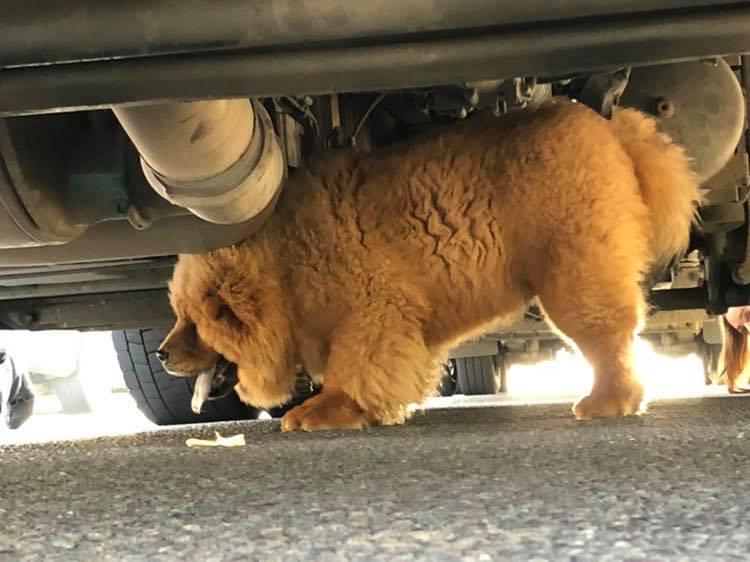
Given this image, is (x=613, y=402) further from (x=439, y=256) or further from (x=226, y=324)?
(x=226, y=324)

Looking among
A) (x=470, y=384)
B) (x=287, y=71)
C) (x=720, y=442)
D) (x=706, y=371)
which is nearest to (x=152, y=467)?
(x=287, y=71)

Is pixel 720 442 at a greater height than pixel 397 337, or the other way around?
pixel 397 337

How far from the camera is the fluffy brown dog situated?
7.19 ft

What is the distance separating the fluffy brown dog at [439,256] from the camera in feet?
7.19

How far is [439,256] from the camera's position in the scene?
2.36 meters

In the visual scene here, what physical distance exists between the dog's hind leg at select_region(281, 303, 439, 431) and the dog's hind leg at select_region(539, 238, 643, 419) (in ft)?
1.45

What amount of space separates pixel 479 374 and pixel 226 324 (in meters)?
2.93

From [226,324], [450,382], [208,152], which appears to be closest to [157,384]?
[226,324]

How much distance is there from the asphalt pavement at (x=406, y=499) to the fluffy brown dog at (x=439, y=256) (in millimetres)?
541

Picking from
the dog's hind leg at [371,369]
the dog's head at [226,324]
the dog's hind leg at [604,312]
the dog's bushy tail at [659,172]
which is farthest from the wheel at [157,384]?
the dog's bushy tail at [659,172]

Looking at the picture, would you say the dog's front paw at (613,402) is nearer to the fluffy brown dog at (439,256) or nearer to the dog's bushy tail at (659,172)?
the fluffy brown dog at (439,256)

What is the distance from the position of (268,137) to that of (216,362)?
111 cm

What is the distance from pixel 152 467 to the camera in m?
1.47

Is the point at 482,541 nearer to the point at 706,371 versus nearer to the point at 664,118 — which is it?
the point at 664,118
